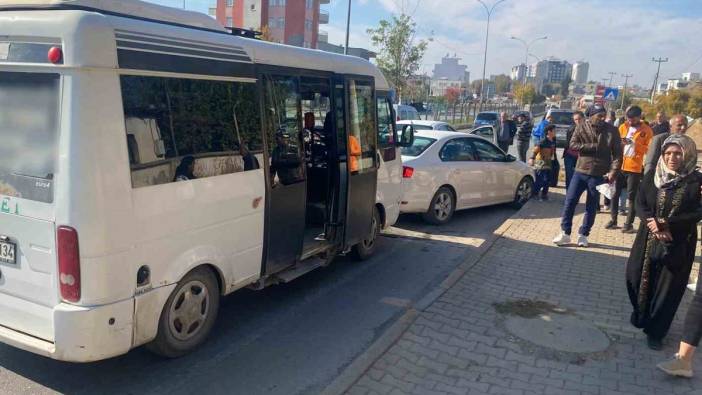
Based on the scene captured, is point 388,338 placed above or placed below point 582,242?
below

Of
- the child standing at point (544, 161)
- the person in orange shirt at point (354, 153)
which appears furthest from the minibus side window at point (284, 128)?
the child standing at point (544, 161)

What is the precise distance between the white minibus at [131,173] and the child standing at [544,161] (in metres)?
7.92

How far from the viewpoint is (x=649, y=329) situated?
4.67 m

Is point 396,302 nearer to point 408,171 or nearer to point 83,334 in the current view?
point 83,334

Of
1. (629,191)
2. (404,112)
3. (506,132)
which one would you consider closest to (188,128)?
(629,191)

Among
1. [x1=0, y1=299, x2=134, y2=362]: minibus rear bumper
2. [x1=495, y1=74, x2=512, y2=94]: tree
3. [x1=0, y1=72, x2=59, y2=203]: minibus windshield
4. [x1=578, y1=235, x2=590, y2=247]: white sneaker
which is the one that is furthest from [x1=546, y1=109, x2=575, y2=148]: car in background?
[x1=495, y1=74, x2=512, y2=94]: tree

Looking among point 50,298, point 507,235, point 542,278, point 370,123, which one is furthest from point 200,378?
point 507,235

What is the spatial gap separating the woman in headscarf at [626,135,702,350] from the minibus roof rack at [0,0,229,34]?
3.79 metres

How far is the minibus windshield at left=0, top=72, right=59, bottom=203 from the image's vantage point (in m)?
3.27

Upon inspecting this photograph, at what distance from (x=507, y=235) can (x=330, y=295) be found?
3.70m

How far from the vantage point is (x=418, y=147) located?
916 cm

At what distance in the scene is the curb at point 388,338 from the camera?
12.5 feet

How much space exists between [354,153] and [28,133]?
339cm

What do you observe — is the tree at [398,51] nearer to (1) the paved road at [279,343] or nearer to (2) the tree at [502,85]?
(1) the paved road at [279,343]
